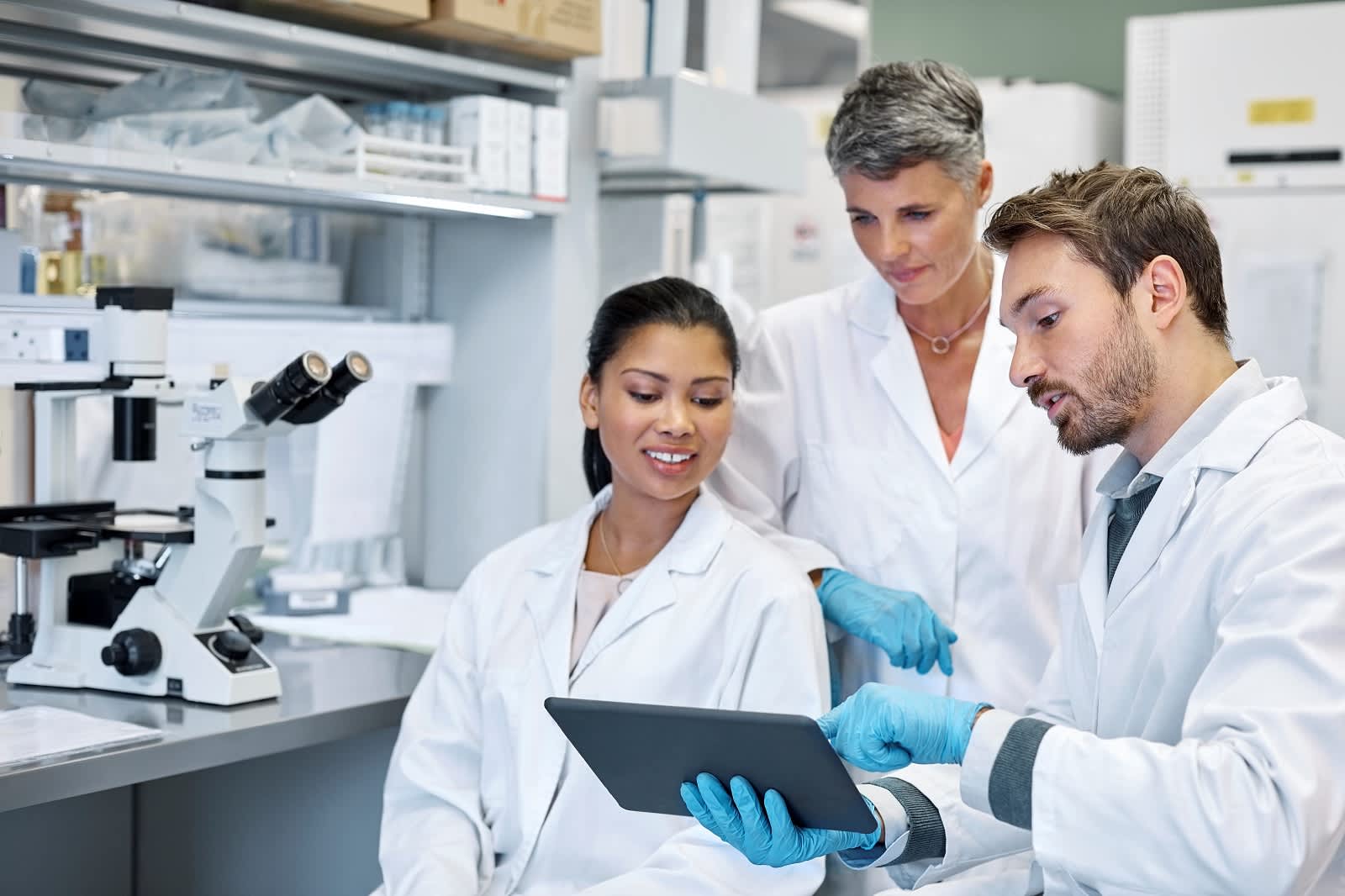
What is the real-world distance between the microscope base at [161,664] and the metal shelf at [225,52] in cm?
84

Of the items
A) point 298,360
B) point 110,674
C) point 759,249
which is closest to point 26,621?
point 110,674

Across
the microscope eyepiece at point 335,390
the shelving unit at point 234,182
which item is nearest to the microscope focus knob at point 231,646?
the microscope eyepiece at point 335,390

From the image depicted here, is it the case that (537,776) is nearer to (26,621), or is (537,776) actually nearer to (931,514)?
(931,514)

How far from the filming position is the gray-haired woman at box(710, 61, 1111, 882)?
185 centimetres

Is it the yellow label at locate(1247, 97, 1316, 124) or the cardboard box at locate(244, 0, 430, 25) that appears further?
the yellow label at locate(1247, 97, 1316, 124)

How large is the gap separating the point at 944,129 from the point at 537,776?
101 cm

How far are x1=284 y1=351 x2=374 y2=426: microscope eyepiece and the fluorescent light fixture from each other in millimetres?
3060

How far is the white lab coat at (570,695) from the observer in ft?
5.57

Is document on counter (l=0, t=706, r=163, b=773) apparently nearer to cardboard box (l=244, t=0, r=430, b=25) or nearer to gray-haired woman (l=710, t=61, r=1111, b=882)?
gray-haired woman (l=710, t=61, r=1111, b=882)

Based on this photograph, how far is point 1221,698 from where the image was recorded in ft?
3.80

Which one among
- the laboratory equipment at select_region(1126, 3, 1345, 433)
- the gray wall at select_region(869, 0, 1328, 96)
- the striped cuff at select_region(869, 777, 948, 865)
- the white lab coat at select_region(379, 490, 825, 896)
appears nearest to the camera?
the striped cuff at select_region(869, 777, 948, 865)

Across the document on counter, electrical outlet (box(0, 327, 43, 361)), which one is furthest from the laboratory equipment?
the document on counter

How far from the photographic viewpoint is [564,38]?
2418 mm

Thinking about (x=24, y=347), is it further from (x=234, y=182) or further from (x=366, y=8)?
(x=366, y=8)
